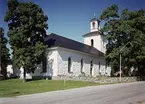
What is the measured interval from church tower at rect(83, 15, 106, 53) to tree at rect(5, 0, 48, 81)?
2407 cm

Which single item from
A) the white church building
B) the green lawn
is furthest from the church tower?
the green lawn

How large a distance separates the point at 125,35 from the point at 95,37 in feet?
61.6

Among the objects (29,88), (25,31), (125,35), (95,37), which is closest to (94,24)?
(95,37)

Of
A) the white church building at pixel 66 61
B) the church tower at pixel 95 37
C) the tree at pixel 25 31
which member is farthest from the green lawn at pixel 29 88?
the church tower at pixel 95 37

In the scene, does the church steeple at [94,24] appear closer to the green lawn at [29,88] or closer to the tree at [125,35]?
the tree at [125,35]

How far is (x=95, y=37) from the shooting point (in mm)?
59062

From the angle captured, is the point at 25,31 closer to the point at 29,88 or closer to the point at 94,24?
the point at 29,88

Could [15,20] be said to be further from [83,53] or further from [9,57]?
[83,53]

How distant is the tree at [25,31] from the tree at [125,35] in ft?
39.5

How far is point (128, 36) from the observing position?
133 ft

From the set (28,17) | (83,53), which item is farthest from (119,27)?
(28,17)

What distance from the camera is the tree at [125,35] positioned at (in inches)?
1537

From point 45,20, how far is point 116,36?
42.4 feet

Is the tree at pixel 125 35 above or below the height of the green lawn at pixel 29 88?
above
